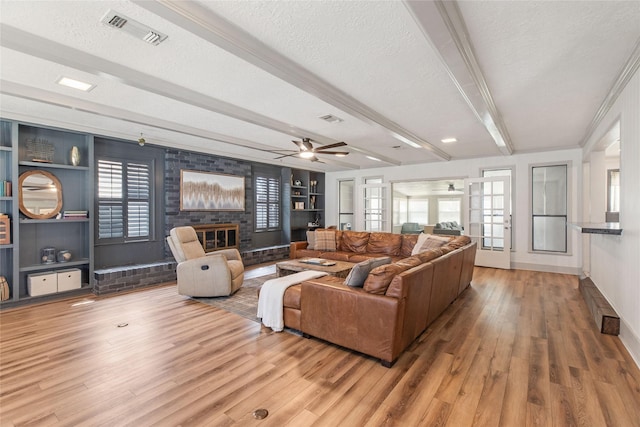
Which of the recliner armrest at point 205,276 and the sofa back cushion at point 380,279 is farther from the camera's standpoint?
the recliner armrest at point 205,276

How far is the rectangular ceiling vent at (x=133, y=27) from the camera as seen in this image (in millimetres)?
1968

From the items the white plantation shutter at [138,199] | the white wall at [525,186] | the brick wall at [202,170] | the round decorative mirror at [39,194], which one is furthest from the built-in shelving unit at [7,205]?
the white wall at [525,186]

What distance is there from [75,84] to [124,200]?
2744 millimetres

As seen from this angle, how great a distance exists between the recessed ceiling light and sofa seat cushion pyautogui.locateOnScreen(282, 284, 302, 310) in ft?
9.57

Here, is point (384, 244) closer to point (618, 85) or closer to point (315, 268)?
point (315, 268)

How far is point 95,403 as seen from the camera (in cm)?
205

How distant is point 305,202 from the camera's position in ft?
30.1

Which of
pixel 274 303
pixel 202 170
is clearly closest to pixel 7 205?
pixel 202 170

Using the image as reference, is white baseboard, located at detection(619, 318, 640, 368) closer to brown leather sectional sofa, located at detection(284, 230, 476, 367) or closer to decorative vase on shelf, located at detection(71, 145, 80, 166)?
brown leather sectional sofa, located at detection(284, 230, 476, 367)

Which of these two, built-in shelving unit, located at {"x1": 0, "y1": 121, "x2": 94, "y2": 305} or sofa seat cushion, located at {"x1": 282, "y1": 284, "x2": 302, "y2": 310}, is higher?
built-in shelving unit, located at {"x1": 0, "y1": 121, "x2": 94, "y2": 305}

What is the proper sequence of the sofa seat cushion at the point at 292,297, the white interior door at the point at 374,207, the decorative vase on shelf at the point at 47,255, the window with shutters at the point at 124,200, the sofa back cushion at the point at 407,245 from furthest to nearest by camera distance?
the white interior door at the point at 374,207 < the sofa back cushion at the point at 407,245 < the window with shutters at the point at 124,200 < the decorative vase on shelf at the point at 47,255 < the sofa seat cushion at the point at 292,297

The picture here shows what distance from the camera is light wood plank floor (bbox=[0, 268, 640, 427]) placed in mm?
1935

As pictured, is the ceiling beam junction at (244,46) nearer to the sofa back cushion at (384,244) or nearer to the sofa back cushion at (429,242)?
the sofa back cushion at (429,242)

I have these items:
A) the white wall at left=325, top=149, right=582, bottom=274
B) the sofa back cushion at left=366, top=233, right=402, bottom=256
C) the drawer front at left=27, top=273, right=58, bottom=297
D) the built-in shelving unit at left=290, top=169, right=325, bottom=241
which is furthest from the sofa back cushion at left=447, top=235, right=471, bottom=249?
the drawer front at left=27, top=273, right=58, bottom=297
